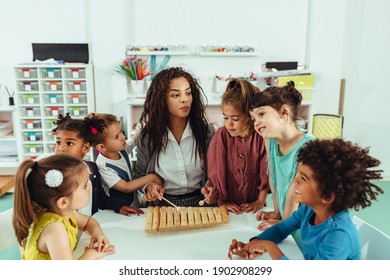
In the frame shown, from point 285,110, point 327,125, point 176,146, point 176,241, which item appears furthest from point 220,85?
point 176,241

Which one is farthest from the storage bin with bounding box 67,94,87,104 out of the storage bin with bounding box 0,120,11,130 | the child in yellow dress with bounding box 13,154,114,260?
the child in yellow dress with bounding box 13,154,114,260

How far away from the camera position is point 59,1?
1.07 m

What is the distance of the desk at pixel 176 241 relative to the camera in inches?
24.1

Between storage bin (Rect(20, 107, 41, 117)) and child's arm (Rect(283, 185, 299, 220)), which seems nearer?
child's arm (Rect(283, 185, 299, 220))

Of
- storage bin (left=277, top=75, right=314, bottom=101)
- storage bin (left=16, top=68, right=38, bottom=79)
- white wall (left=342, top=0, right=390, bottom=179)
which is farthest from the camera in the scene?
storage bin (left=277, top=75, right=314, bottom=101)

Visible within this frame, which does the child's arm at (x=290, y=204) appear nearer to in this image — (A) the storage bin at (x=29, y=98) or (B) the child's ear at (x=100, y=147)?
(B) the child's ear at (x=100, y=147)

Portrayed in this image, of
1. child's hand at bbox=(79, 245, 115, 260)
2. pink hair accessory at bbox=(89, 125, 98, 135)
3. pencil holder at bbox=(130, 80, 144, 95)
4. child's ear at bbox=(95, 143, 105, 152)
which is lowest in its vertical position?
child's hand at bbox=(79, 245, 115, 260)

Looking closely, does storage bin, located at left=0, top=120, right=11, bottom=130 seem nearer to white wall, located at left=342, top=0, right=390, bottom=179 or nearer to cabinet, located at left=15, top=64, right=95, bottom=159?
cabinet, located at left=15, top=64, right=95, bottom=159

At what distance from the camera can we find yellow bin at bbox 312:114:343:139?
5.46ft

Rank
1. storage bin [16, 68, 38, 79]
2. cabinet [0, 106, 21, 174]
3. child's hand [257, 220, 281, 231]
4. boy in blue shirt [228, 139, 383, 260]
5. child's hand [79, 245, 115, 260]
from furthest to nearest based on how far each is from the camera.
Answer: storage bin [16, 68, 38, 79], cabinet [0, 106, 21, 174], child's hand [257, 220, 281, 231], child's hand [79, 245, 115, 260], boy in blue shirt [228, 139, 383, 260]

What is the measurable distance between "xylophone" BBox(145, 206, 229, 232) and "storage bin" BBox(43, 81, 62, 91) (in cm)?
128

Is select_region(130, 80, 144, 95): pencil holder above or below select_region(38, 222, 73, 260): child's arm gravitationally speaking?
above

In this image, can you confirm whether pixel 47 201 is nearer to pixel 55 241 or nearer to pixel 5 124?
pixel 55 241

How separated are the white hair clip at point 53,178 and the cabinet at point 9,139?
3.96ft
